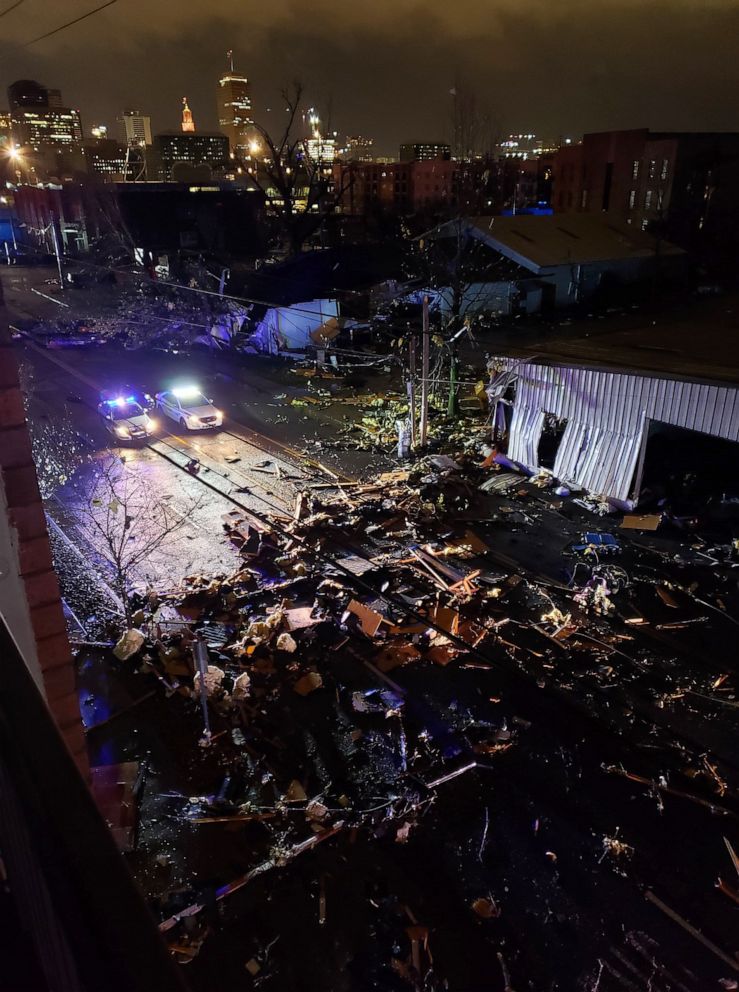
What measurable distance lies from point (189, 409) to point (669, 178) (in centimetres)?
5520

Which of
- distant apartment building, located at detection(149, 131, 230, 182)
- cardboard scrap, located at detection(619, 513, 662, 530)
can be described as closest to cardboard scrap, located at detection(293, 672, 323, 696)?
cardboard scrap, located at detection(619, 513, 662, 530)

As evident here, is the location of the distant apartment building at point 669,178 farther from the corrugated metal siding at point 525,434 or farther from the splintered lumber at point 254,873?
the splintered lumber at point 254,873

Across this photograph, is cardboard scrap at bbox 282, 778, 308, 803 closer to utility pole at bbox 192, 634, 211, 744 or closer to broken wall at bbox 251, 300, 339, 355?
utility pole at bbox 192, 634, 211, 744

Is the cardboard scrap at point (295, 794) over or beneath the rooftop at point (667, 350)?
beneath

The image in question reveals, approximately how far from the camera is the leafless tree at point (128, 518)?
48.3 ft

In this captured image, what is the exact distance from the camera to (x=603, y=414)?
58.1 ft

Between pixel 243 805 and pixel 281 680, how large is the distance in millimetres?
2673

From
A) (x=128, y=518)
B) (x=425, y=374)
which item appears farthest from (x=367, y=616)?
(x=425, y=374)

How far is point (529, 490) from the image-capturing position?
18.7m

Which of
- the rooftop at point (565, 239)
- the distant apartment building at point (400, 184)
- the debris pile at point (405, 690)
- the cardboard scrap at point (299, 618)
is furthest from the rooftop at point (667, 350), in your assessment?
the distant apartment building at point (400, 184)

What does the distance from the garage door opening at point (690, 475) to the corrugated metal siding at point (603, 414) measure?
1068 mm

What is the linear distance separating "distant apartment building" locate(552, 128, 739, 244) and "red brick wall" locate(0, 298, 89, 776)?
64.5 m

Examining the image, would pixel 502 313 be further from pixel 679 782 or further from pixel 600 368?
pixel 679 782

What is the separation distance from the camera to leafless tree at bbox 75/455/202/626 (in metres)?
14.7
